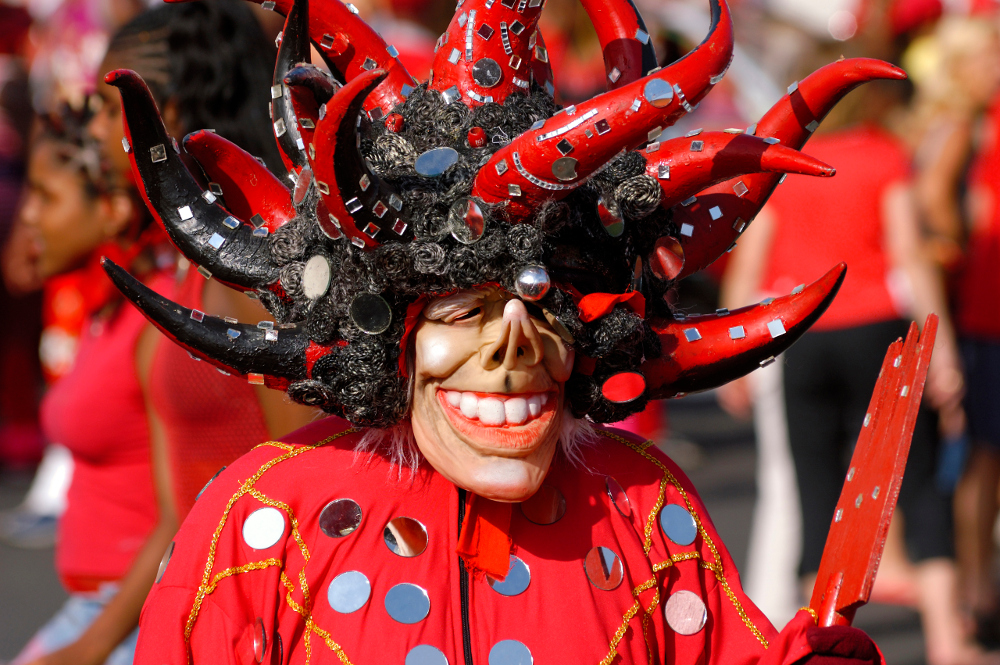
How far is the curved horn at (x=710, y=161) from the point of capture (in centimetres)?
175

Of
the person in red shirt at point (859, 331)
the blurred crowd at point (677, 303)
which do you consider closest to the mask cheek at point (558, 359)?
the blurred crowd at point (677, 303)

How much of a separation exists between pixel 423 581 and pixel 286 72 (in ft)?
2.79

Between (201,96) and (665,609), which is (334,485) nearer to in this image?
(665,609)

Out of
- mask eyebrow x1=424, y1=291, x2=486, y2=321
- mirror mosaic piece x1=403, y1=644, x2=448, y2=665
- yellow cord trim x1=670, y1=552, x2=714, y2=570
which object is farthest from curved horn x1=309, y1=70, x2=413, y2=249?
yellow cord trim x1=670, y1=552, x2=714, y2=570

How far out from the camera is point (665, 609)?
77.7 inches

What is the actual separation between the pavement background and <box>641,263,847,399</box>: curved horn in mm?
3219

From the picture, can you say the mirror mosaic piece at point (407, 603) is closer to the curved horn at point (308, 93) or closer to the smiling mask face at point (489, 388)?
the smiling mask face at point (489, 388)

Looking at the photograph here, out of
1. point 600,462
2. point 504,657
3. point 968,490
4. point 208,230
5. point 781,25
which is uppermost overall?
point 781,25

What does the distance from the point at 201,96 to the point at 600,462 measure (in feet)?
4.63

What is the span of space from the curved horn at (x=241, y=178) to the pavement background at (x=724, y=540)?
11.6ft

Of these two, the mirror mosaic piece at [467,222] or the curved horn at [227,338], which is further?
the curved horn at [227,338]

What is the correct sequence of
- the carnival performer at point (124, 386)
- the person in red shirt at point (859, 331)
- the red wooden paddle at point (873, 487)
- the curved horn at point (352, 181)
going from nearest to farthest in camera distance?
1. the curved horn at point (352, 181)
2. the red wooden paddle at point (873, 487)
3. the carnival performer at point (124, 386)
4. the person in red shirt at point (859, 331)

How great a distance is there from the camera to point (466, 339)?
1.82 metres

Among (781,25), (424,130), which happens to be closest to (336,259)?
(424,130)
